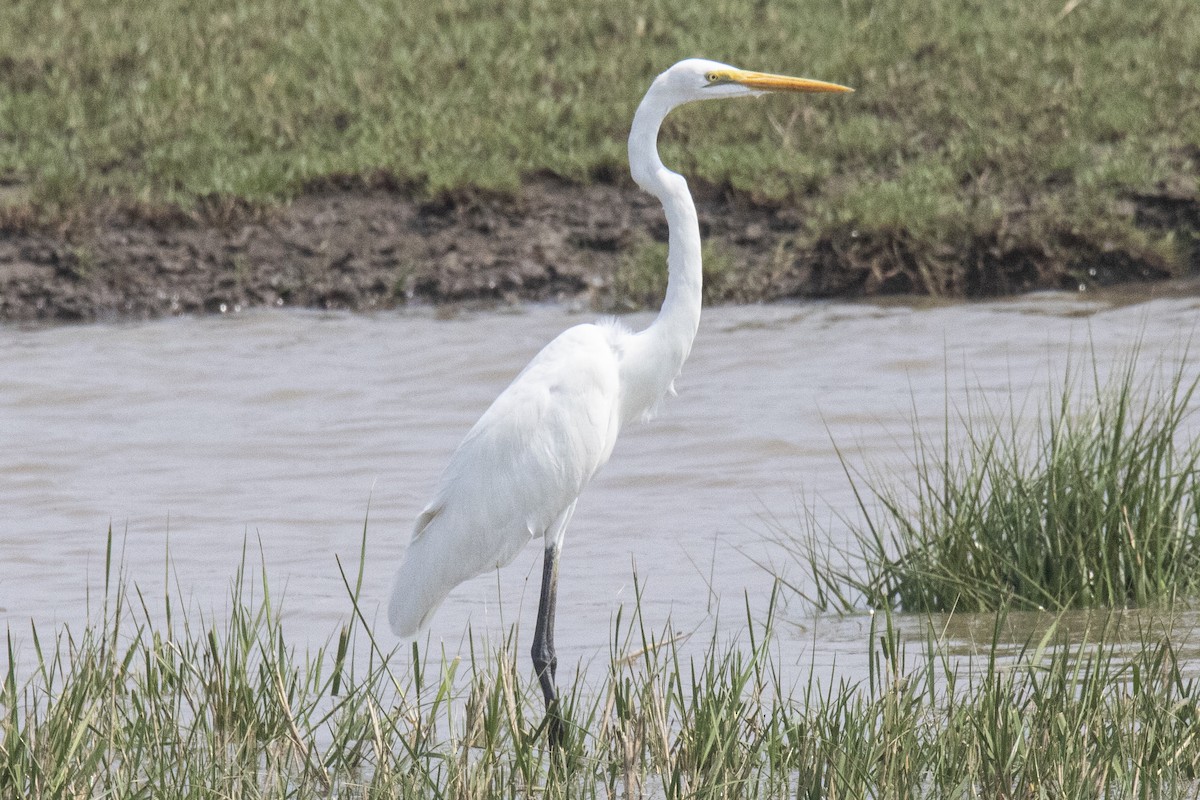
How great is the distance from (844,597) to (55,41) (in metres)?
7.70

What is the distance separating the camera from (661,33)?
35.0 feet

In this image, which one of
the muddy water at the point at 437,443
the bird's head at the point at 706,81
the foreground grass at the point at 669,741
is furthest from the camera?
the muddy water at the point at 437,443

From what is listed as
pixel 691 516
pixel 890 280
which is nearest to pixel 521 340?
pixel 890 280

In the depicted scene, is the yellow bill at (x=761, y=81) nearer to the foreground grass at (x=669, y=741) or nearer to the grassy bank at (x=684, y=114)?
the foreground grass at (x=669, y=741)

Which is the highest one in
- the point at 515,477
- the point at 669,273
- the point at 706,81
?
the point at 706,81

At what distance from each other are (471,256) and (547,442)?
17.3 ft

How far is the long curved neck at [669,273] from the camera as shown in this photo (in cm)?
409

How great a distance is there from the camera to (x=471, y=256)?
935 cm

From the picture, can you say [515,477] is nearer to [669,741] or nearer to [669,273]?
[669,273]

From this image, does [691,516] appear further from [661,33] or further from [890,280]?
[661,33]

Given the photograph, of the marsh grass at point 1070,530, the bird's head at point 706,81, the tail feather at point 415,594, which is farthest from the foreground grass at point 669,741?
the bird's head at point 706,81

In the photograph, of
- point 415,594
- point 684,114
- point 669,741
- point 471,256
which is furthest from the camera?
point 684,114

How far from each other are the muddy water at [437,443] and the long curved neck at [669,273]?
1.90ft

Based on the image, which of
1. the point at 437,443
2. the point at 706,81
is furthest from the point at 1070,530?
the point at 437,443
